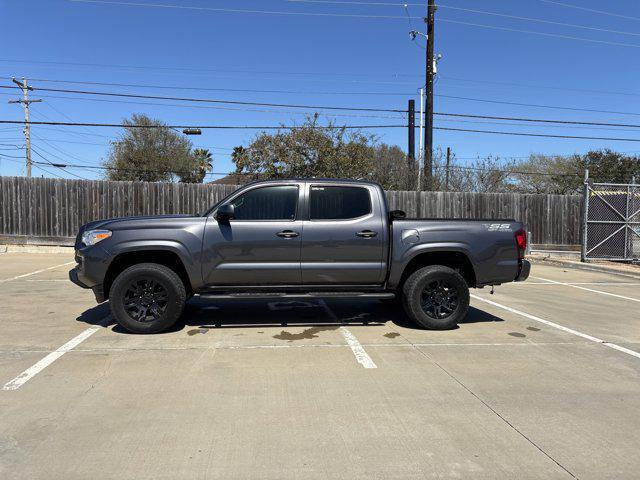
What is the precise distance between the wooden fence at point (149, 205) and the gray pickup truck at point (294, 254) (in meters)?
11.7

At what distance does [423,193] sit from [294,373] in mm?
14725

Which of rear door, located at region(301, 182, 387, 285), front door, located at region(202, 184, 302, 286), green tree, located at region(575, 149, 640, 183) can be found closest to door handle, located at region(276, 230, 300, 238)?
front door, located at region(202, 184, 302, 286)

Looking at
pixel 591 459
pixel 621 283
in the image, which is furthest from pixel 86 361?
pixel 621 283

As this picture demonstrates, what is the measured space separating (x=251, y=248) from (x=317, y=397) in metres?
2.51

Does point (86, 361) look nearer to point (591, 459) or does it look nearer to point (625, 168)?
point (591, 459)

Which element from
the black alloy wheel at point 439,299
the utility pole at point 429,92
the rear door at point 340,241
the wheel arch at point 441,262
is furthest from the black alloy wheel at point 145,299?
the utility pole at point 429,92

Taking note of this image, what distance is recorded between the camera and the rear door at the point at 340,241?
650 cm

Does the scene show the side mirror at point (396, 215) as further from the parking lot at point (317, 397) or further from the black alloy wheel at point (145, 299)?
the black alloy wheel at point (145, 299)

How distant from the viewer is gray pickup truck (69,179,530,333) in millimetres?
6305

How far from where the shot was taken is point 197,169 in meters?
45.9

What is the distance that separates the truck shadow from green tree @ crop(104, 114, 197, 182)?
33.8 m

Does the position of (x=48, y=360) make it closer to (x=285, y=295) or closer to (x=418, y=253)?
(x=285, y=295)

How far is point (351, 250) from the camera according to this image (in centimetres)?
653

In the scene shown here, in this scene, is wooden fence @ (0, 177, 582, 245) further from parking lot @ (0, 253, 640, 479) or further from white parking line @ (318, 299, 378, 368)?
white parking line @ (318, 299, 378, 368)
